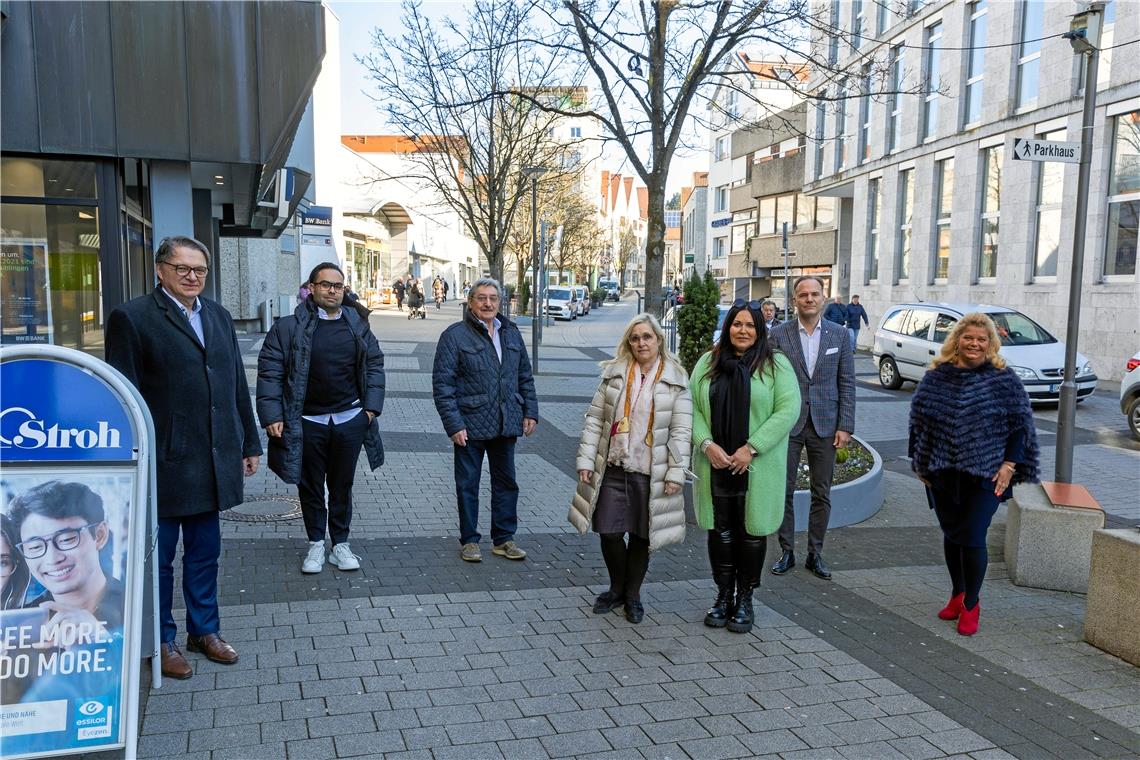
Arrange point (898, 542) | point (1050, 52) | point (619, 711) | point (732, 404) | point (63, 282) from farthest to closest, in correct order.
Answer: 1. point (1050, 52)
2. point (63, 282)
3. point (898, 542)
4. point (732, 404)
5. point (619, 711)

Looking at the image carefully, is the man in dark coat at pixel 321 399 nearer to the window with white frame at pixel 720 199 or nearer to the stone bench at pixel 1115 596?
the stone bench at pixel 1115 596

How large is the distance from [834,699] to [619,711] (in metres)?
1.00

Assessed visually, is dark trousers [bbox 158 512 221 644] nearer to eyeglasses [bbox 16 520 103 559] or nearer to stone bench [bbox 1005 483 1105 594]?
eyeglasses [bbox 16 520 103 559]

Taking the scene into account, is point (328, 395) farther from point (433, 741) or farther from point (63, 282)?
point (63, 282)

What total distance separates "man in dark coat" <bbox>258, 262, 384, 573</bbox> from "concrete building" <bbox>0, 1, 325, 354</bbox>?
3.95 m

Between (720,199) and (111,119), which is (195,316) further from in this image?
(720,199)

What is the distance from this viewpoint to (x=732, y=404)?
15.4ft

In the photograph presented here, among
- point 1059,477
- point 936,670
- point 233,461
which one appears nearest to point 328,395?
point 233,461

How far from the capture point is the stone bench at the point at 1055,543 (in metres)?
5.55

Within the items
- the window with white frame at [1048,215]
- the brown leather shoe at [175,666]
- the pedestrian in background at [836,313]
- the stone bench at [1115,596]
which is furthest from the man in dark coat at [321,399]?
the window with white frame at [1048,215]

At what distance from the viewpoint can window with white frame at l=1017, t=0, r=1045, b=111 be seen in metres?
21.0

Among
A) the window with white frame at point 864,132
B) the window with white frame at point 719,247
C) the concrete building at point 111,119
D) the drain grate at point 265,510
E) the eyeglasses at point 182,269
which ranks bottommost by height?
the drain grate at point 265,510

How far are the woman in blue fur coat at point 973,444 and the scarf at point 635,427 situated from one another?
1626 mm

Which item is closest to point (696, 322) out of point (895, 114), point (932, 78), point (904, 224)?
point (932, 78)
